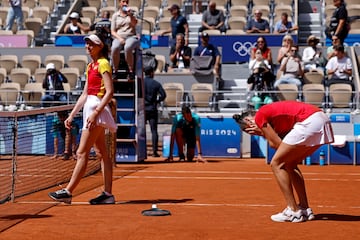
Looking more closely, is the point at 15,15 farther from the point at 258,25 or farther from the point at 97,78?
the point at 97,78

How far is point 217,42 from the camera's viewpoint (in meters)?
24.8

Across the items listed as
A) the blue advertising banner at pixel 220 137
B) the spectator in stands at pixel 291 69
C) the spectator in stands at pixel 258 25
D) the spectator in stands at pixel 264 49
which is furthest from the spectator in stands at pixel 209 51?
the blue advertising banner at pixel 220 137

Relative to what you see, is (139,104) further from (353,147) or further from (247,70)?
(247,70)

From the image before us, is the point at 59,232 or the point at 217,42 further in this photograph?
the point at 217,42

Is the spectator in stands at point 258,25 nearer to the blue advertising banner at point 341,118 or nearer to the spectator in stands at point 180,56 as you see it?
the spectator in stands at point 180,56

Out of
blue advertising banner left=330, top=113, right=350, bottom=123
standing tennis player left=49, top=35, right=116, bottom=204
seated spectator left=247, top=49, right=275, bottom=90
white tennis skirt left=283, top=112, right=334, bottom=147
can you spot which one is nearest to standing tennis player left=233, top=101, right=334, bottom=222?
white tennis skirt left=283, top=112, right=334, bottom=147

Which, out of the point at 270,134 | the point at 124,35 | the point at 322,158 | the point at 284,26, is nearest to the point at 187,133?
the point at 124,35

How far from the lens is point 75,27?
26719 mm

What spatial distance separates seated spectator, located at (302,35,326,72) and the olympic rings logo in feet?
6.16

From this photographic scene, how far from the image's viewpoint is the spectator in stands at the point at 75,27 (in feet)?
87.4

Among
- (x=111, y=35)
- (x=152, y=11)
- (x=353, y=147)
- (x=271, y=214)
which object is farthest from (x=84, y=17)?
(x=271, y=214)

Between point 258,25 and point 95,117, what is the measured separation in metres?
15.6

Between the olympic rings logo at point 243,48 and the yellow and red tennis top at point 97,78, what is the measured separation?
14.4 meters

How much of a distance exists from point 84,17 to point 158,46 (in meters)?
4.15
